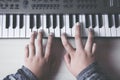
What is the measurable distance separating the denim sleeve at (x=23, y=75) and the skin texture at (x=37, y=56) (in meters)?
0.02

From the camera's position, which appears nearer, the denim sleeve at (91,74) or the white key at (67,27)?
the denim sleeve at (91,74)

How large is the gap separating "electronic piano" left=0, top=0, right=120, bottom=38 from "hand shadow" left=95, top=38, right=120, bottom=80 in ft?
0.16

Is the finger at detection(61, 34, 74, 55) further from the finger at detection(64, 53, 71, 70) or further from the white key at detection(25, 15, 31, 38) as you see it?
the white key at detection(25, 15, 31, 38)

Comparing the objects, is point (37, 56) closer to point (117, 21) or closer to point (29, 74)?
point (29, 74)

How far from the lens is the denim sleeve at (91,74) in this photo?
1.31 meters

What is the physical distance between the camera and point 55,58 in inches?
56.4

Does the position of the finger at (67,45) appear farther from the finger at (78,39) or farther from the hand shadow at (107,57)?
the hand shadow at (107,57)

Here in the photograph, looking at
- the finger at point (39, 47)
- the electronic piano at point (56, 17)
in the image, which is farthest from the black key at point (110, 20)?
the finger at point (39, 47)

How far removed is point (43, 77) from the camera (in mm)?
1391

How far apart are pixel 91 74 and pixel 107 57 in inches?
6.6

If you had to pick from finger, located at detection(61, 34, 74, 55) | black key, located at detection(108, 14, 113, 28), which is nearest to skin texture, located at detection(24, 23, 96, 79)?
finger, located at detection(61, 34, 74, 55)

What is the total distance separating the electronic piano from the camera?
1414 millimetres

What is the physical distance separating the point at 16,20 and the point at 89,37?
1.21 feet

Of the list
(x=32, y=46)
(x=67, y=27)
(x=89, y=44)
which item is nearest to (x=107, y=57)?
(x=89, y=44)
